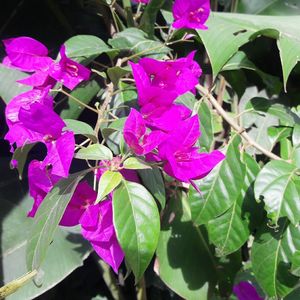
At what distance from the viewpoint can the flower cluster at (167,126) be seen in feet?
1.79

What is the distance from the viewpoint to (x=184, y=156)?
0.56 metres

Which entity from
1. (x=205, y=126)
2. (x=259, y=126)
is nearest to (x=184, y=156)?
(x=205, y=126)

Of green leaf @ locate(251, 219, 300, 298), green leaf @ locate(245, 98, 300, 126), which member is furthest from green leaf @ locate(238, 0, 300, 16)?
green leaf @ locate(251, 219, 300, 298)

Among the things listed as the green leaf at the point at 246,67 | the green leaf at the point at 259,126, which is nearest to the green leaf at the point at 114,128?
the green leaf at the point at 246,67

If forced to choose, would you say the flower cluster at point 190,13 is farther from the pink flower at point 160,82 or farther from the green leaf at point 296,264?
the green leaf at point 296,264

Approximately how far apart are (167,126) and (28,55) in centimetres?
26

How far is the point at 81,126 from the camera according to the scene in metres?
0.59

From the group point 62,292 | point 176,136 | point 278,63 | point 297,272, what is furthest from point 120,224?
point 62,292

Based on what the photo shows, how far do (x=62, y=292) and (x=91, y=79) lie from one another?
625 millimetres

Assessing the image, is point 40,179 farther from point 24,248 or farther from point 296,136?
point 296,136

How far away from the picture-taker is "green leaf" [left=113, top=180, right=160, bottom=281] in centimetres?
53

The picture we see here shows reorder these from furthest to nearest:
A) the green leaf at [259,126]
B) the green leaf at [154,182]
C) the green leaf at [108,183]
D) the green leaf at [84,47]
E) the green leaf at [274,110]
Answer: the green leaf at [259,126]
the green leaf at [274,110]
the green leaf at [84,47]
the green leaf at [154,182]
the green leaf at [108,183]

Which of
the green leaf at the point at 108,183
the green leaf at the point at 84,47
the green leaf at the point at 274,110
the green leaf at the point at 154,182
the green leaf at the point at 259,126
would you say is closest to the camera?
the green leaf at the point at 108,183

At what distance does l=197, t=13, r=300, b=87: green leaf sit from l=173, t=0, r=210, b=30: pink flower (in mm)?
31
